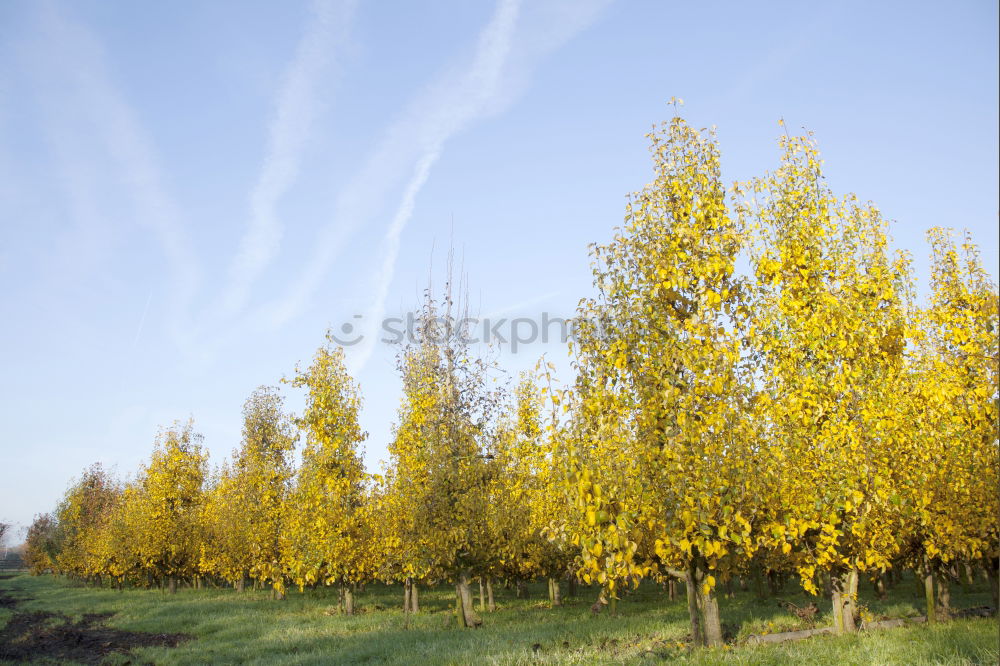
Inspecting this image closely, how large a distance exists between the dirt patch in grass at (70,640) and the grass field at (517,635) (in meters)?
0.68

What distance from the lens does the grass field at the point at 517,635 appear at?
9945 mm

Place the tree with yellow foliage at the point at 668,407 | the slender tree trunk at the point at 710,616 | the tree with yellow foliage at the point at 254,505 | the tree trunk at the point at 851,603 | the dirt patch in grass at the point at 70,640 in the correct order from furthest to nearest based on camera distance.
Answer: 1. the tree with yellow foliage at the point at 254,505
2. the dirt patch in grass at the point at 70,640
3. the tree trunk at the point at 851,603
4. the slender tree trunk at the point at 710,616
5. the tree with yellow foliage at the point at 668,407

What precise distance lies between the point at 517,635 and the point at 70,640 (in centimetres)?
1645

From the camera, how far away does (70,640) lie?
22000mm

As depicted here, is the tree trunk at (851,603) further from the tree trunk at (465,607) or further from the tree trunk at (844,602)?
the tree trunk at (465,607)

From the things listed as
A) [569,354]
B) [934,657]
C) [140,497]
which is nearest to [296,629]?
[569,354]

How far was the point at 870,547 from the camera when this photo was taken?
12.1 m

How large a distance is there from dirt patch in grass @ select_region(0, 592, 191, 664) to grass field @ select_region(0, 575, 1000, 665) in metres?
0.68

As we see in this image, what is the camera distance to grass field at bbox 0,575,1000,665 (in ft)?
32.6

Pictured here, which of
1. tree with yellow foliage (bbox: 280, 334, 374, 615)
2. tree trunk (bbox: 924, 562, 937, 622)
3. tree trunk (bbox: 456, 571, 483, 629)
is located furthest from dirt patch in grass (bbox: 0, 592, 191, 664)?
tree trunk (bbox: 924, 562, 937, 622)

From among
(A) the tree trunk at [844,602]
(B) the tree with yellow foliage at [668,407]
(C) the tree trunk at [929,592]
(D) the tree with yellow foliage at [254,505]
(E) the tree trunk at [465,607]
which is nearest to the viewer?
(B) the tree with yellow foliage at [668,407]

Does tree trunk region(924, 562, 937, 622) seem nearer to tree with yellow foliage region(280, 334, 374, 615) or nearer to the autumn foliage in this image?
the autumn foliage

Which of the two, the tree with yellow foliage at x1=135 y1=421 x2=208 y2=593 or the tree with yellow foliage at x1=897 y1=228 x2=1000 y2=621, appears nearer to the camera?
the tree with yellow foliage at x1=897 y1=228 x2=1000 y2=621

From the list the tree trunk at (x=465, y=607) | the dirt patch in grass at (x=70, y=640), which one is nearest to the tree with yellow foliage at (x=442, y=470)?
the tree trunk at (x=465, y=607)
